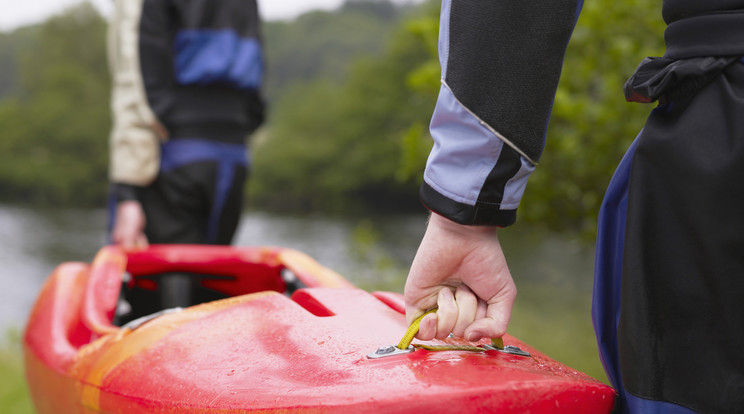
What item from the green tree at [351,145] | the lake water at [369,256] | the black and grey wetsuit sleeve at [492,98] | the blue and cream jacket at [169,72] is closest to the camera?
the black and grey wetsuit sleeve at [492,98]

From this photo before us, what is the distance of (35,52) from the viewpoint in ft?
103

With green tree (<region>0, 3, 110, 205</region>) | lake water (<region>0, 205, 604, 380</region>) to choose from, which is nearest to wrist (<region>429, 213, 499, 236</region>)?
lake water (<region>0, 205, 604, 380</region>)

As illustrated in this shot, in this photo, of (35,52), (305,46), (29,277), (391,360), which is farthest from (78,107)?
(391,360)

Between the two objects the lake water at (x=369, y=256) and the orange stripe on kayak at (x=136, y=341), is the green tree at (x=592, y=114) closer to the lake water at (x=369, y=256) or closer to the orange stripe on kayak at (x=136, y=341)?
the lake water at (x=369, y=256)

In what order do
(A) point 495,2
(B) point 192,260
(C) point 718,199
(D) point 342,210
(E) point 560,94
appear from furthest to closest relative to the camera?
(D) point 342,210 → (E) point 560,94 → (B) point 192,260 → (A) point 495,2 → (C) point 718,199

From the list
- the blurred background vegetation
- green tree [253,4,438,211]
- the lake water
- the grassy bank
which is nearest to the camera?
the grassy bank

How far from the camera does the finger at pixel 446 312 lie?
1001 mm

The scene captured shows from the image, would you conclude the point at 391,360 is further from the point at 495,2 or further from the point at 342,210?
the point at 342,210

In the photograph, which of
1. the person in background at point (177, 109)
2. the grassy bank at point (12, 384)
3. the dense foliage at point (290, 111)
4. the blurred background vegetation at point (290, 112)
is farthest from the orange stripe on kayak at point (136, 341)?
the dense foliage at point (290, 111)

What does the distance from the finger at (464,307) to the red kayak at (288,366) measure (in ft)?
0.14

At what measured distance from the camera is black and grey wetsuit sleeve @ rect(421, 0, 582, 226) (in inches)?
36.2

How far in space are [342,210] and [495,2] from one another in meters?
23.1

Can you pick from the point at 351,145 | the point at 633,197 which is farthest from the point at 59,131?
the point at 633,197

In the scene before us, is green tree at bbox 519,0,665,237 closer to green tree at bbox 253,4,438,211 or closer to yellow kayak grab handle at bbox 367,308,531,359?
yellow kayak grab handle at bbox 367,308,531,359
